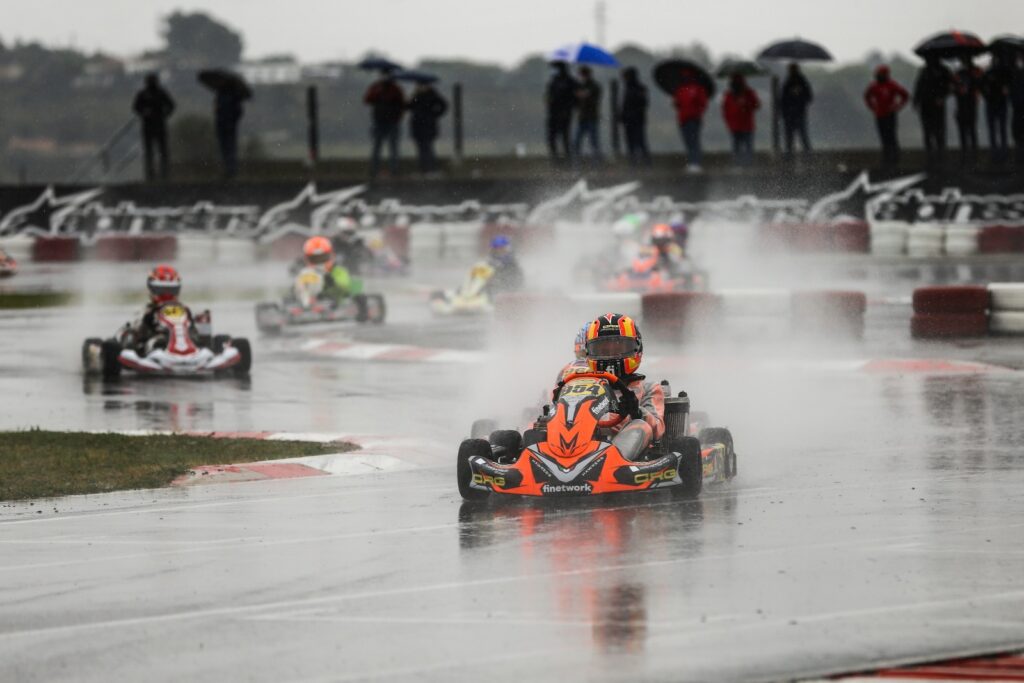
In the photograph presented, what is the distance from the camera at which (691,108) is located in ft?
96.6

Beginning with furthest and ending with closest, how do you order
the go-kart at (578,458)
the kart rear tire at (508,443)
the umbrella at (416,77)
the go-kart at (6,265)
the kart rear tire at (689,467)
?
the umbrella at (416,77) → the go-kart at (6,265) → the kart rear tire at (508,443) → the kart rear tire at (689,467) → the go-kart at (578,458)

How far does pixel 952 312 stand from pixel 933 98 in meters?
10.7

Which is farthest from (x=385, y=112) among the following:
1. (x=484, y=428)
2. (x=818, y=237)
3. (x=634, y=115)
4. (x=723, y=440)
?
(x=723, y=440)

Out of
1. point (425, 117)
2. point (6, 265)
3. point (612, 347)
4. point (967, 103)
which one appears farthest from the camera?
point (425, 117)

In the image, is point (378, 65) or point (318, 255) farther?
point (378, 65)

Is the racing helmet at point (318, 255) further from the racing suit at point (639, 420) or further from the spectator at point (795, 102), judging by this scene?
the racing suit at point (639, 420)

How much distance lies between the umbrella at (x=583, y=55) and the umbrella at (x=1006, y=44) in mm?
6082

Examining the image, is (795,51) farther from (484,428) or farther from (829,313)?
(484,428)

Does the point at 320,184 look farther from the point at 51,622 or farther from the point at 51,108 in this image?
the point at 51,622

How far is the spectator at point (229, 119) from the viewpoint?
107ft

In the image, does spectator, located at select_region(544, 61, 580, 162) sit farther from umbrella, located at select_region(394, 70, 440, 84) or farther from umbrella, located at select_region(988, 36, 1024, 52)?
umbrella, located at select_region(988, 36, 1024, 52)

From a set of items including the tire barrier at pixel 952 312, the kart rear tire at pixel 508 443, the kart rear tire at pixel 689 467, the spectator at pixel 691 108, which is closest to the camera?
the kart rear tire at pixel 689 467

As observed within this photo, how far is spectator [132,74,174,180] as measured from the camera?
3278 cm

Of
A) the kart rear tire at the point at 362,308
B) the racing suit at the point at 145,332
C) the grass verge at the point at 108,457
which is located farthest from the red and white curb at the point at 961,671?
the kart rear tire at the point at 362,308
